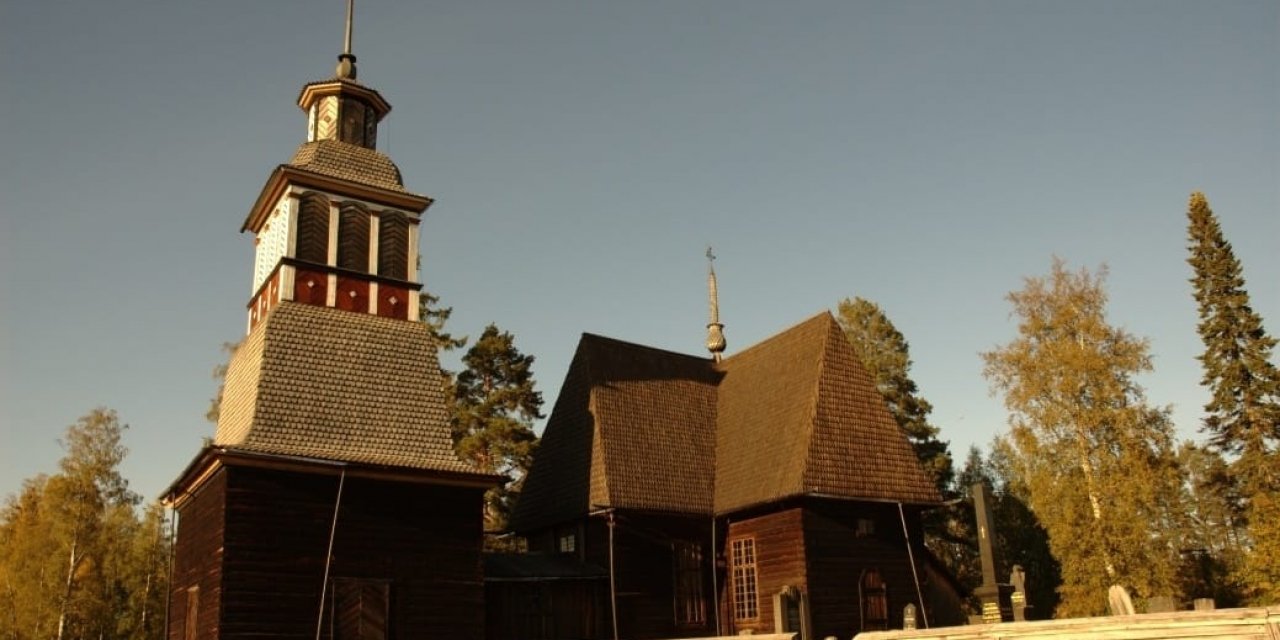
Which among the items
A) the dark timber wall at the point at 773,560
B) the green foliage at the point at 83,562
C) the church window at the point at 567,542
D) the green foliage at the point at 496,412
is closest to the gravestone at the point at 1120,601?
the dark timber wall at the point at 773,560

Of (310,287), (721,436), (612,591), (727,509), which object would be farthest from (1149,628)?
(721,436)

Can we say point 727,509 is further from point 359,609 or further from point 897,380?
point 897,380

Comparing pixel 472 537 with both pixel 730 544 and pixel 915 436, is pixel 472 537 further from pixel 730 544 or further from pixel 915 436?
pixel 915 436

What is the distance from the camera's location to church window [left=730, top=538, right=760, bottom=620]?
2486 cm

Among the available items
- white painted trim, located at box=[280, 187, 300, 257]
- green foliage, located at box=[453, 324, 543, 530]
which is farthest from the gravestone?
green foliage, located at box=[453, 324, 543, 530]

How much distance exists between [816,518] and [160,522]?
3456 centimetres

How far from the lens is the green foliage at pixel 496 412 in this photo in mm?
39625

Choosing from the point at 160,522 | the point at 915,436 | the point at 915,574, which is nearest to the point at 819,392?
the point at 915,574

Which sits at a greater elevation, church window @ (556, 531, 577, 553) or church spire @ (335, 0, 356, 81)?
church spire @ (335, 0, 356, 81)

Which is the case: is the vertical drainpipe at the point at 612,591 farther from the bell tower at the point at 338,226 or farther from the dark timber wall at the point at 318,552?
the bell tower at the point at 338,226

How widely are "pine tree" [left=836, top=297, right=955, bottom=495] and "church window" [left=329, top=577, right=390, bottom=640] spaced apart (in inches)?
1092

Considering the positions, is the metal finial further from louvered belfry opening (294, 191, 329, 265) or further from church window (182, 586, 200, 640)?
church window (182, 586, 200, 640)

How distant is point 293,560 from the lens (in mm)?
18156

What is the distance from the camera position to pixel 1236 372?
31.2 metres
